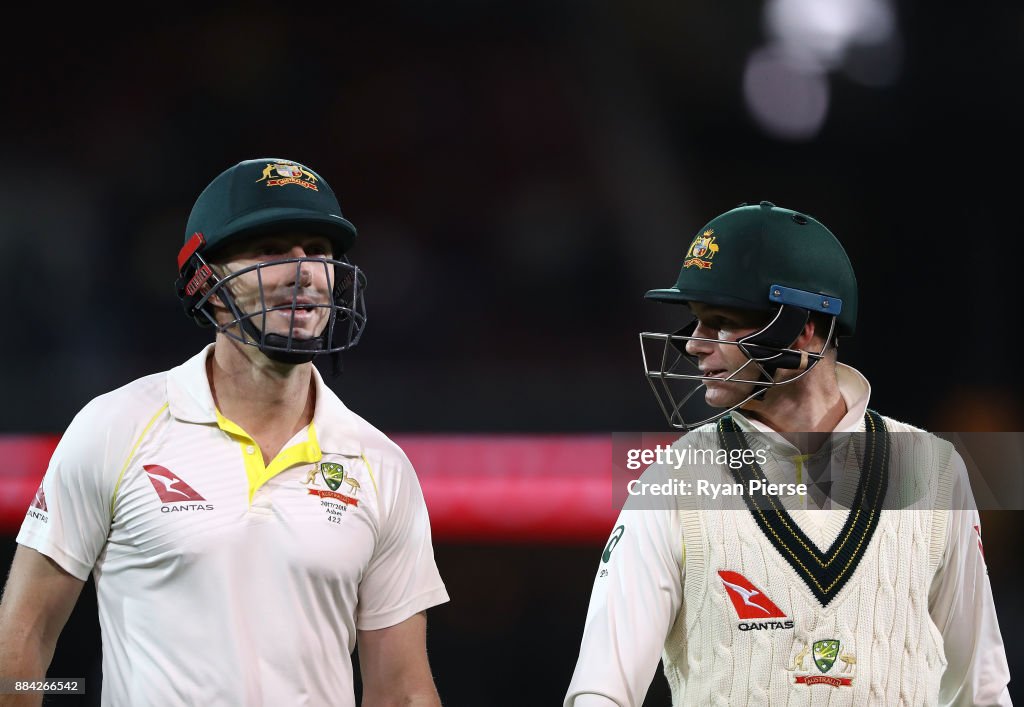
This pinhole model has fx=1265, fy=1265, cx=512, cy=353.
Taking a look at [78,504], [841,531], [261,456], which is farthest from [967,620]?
[78,504]

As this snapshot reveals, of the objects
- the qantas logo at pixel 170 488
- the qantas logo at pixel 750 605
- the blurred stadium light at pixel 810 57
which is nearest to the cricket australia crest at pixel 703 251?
the qantas logo at pixel 750 605

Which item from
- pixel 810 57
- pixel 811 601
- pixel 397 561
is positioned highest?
pixel 810 57

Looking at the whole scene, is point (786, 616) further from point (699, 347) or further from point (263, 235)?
point (263, 235)

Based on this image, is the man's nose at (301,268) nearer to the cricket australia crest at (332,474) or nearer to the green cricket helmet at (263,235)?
the green cricket helmet at (263,235)

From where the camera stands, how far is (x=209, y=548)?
2088mm

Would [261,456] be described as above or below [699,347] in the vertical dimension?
below

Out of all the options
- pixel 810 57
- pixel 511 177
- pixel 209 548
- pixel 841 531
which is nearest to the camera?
pixel 209 548

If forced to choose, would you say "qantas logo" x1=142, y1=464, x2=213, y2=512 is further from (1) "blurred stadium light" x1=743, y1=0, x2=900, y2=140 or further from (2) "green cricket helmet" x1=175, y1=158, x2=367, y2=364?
(1) "blurred stadium light" x1=743, y1=0, x2=900, y2=140

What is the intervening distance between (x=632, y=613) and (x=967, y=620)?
0.60 meters

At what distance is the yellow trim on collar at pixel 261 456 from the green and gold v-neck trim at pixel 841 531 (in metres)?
0.74

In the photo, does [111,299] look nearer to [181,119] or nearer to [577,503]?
[181,119]

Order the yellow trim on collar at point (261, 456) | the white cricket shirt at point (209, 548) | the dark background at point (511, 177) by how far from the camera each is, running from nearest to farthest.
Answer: the white cricket shirt at point (209, 548) → the yellow trim on collar at point (261, 456) → the dark background at point (511, 177)

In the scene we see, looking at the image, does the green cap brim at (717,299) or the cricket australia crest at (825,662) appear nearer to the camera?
the cricket australia crest at (825,662)

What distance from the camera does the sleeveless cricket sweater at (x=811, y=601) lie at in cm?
211
